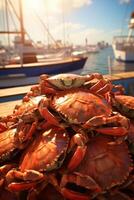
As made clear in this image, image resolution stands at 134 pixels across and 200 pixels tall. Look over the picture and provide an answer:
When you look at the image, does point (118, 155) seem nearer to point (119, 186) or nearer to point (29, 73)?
point (119, 186)

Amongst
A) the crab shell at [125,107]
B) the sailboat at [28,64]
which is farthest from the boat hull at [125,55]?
the crab shell at [125,107]

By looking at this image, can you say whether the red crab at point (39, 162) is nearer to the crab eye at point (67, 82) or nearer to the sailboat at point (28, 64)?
the crab eye at point (67, 82)

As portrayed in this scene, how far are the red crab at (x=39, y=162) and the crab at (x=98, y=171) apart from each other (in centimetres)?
16

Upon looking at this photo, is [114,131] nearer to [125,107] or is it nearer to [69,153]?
[69,153]

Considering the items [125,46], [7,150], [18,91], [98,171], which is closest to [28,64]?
[18,91]

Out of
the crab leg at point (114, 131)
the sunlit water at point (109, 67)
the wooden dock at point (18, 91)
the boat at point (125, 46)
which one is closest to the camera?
the crab leg at point (114, 131)

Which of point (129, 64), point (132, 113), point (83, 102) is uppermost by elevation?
point (83, 102)

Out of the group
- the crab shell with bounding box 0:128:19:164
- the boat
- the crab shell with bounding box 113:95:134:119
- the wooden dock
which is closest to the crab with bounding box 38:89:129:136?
the crab shell with bounding box 113:95:134:119

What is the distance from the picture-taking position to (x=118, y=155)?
100 inches

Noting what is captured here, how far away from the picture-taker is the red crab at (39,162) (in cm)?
242

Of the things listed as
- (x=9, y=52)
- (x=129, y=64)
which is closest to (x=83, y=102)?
(x=9, y=52)

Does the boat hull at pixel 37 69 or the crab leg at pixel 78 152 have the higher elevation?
the crab leg at pixel 78 152

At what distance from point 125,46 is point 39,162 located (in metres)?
33.4

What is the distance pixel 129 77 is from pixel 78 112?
5.72 meters
